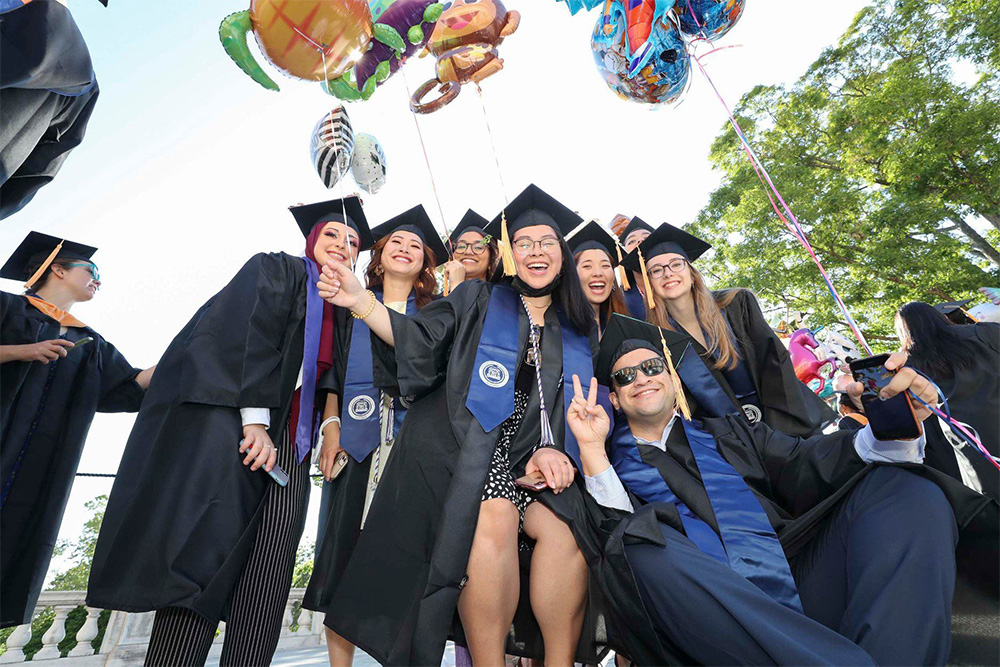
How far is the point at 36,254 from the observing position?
3.44 meters

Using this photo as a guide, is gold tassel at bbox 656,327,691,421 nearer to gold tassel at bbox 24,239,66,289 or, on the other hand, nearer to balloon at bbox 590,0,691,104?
balloon at bbox 590,0,691,104

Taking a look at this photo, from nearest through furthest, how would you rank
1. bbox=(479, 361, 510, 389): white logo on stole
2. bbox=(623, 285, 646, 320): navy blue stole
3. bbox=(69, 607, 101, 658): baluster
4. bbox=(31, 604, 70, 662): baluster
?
bbox=(479, 361, 510, 389): white logo on stole
bbox=(623, 285, 646, 320): navy blue stole
bbox=(31, 604, 70, 662): baluster
bbox=(69, 607, 101, 658): baluster

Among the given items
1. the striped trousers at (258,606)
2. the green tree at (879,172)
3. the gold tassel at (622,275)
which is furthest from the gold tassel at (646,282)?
the green tree at (879,172)

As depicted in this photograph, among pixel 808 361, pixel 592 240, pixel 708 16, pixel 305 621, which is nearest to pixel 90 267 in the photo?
pixel 592 240

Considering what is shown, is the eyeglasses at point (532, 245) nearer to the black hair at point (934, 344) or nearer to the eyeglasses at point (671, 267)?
the eyeglasses at point (671, 267)

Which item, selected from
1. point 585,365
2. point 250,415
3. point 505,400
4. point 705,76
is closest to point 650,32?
point 705,76

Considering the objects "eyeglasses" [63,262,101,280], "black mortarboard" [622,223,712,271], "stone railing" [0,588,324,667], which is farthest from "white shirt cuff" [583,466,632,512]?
"stone railing" [0,588,324,667]

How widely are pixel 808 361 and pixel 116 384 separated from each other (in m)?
4.15

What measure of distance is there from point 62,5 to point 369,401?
1.90 meters

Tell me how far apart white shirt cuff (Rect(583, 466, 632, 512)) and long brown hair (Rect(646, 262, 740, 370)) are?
3.85 feet

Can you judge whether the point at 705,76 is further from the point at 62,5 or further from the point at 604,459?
the point at 62,5

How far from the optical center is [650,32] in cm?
333

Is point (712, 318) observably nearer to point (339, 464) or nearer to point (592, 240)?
point (592, 240)

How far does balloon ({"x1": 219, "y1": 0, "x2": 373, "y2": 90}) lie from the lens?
2.69 meters
